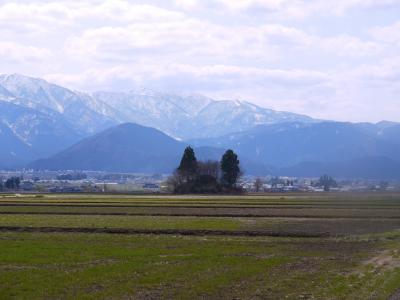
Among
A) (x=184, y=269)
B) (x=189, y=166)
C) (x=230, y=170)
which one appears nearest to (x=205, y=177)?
(x=189, y=166)

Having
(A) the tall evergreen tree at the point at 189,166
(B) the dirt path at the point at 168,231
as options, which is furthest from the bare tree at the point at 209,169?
(B) the dirt path at the point at 168,231

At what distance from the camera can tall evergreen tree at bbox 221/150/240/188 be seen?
150m

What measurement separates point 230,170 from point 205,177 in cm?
601

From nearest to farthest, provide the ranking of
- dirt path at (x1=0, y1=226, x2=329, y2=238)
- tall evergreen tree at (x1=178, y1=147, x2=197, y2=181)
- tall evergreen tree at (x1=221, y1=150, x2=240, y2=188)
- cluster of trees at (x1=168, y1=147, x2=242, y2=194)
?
dirt path at (x1=0, y1=226, x2=329, y2=238) < tall evergreen tree at (x1=221, y1=150, x2=240, y2=188) < cluster of trees at (x1=168, y1=147, x2=242, y2=194) < tall evergreen tree at (x1=178, y1=147, x2=197, y2=181)

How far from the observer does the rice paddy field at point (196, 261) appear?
75.9ft

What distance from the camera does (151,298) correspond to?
21.6 metres

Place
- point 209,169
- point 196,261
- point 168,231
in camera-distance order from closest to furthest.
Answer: point 196,261 → point 168,231 → point 209,169

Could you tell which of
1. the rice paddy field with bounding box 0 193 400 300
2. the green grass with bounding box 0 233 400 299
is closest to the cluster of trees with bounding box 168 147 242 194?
the rice paddy field with bounding box 0 193 400 300

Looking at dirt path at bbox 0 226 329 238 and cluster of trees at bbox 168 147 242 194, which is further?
cluster of trees at bbox 168 147 242 194

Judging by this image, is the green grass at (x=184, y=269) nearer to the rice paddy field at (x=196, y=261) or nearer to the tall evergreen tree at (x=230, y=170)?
the rice paddy field at (x=196, y=261)

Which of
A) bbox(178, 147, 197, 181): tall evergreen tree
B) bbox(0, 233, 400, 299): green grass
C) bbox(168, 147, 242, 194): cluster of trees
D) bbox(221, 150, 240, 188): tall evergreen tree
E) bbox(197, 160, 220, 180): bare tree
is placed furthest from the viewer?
bbox(197, 160, 220, 180): bare tree

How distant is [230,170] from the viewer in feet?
496

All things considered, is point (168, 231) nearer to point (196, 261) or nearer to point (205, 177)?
point (196, 261)

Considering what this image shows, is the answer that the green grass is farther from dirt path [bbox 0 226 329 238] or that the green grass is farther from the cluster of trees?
the cluster of trees
